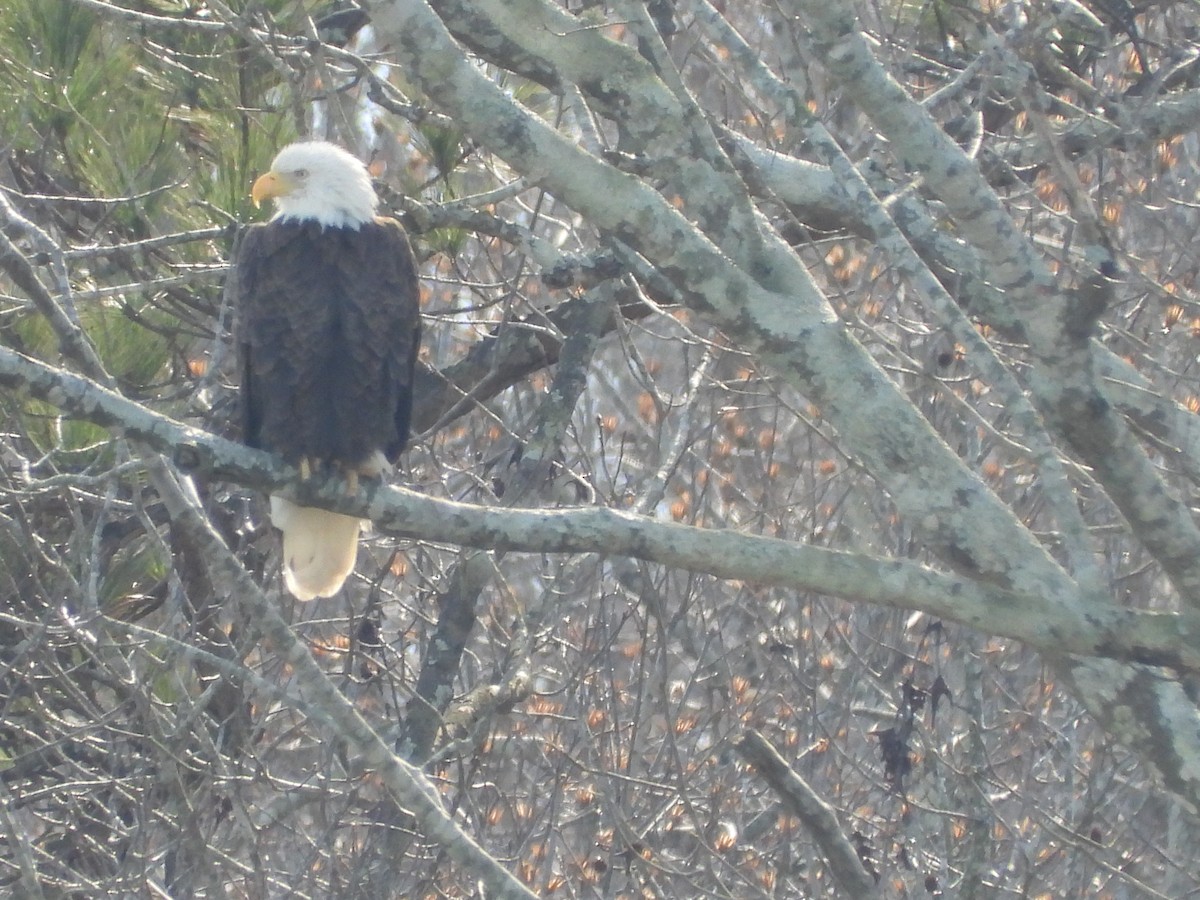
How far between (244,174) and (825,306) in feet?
7.31

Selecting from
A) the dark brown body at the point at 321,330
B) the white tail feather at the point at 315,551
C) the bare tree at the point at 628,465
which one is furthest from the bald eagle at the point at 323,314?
the white tail feather at the point at 315,551

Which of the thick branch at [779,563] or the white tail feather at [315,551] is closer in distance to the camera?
the thick branch at [779,563]

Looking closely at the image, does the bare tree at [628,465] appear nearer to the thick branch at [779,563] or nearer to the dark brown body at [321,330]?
the thick branch at [779,563]

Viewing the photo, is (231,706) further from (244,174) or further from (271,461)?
(271,461)

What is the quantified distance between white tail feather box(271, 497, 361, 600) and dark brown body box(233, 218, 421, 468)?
1.03 feet

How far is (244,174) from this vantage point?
4.32 m

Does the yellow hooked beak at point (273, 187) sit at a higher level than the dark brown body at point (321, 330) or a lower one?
higher

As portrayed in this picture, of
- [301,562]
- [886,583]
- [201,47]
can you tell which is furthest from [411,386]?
[886,583]

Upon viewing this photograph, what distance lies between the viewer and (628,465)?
Answer: 637 centimetres

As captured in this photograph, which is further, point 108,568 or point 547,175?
point 108,568

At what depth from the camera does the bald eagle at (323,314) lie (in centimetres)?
383

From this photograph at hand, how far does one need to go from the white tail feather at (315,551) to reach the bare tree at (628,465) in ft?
0.35

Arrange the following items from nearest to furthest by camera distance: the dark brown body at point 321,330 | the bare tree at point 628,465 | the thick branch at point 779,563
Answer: the thick branch at point 779,563 < the bare tree at point 628,465 < the dark brown body at point 321,330

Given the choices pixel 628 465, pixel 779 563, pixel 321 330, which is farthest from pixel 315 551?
pixel 628 465
